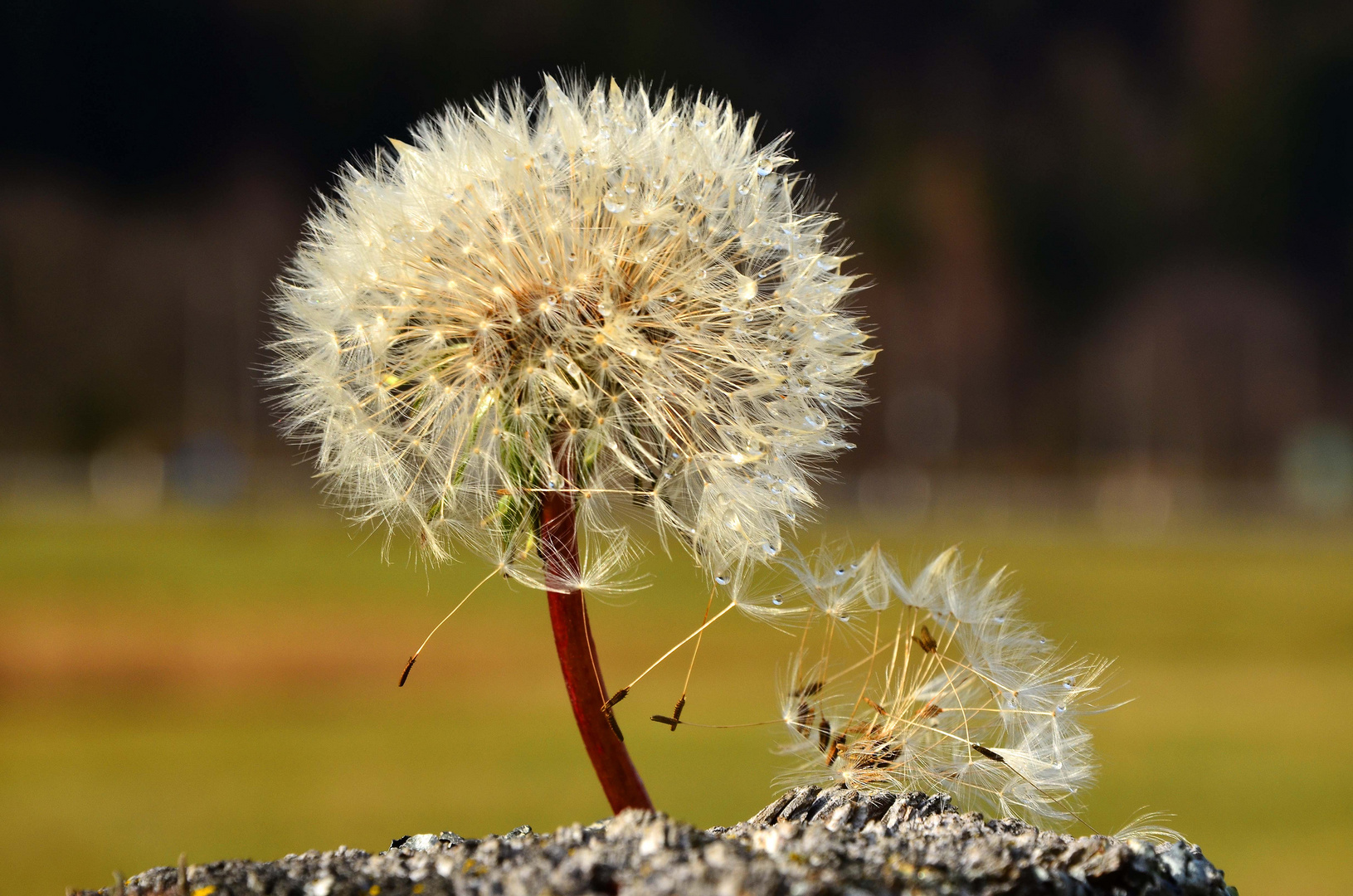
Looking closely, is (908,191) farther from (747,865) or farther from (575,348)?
(747,865)

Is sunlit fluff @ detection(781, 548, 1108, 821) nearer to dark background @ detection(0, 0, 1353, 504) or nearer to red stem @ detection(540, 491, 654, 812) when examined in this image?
red stem @ detection(540, 491, 654, 812)

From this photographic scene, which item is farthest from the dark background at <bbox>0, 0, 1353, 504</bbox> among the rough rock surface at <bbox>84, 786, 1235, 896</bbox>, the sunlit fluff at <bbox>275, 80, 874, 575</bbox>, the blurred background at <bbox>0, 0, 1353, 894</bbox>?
the rough rock surface at <bbox>84, 786, 1235, 896</bbox>

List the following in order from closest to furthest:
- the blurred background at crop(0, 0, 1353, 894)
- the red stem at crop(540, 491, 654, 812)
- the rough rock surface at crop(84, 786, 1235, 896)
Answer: the rough rock surface at crop(84, 786, 1235, 896) < the red stem at crop(540, 491, 654, 812) < the blurred background at crop(0, 0, 1353, 894)

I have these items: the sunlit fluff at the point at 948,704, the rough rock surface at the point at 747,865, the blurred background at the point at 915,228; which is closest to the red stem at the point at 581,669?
the rough rock surface at the point at 747,865

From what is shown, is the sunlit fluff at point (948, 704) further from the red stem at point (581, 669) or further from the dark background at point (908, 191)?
the dark background at point (908, 191)

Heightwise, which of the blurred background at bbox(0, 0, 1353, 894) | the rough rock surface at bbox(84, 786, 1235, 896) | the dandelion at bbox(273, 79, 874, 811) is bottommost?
the rough rock surface at bbox(84, 786, 1235, 896)

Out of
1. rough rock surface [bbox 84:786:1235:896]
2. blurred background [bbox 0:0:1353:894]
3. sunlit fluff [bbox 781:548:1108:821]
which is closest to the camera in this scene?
rough rock surface [bbox 84:786:1235:896]

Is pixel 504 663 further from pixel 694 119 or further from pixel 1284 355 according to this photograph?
pixel 1284 355
